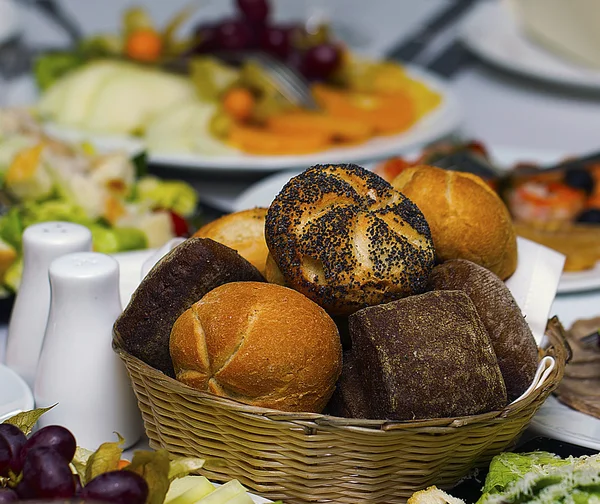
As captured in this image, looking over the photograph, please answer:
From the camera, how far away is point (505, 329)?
0.95 m

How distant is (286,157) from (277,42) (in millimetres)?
566

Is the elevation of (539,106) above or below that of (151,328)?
A: below

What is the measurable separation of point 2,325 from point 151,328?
0.53m

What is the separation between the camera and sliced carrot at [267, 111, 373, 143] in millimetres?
2125

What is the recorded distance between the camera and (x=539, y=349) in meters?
1.04

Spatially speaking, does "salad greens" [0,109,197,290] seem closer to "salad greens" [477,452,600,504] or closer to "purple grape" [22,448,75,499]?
"purple grape" [22,448,75,499]

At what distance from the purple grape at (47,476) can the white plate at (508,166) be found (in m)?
0.88

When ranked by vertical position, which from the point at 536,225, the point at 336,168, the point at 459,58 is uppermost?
the point at 336,168

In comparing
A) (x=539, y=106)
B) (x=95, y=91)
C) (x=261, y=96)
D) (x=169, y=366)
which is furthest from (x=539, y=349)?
(x=539, y=106)

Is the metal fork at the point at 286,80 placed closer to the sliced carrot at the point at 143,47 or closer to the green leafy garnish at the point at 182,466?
the sliced carrot at the point at 143,47

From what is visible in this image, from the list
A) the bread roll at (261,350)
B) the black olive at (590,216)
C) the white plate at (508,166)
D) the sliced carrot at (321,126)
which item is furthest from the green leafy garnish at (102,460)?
the sliced carrot at (321,126)

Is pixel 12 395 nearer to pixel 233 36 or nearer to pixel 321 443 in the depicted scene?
pixel 321 443

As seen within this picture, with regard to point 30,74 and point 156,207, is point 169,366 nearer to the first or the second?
point 156,207

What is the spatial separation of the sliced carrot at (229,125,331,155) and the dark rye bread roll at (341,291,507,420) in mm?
1202
